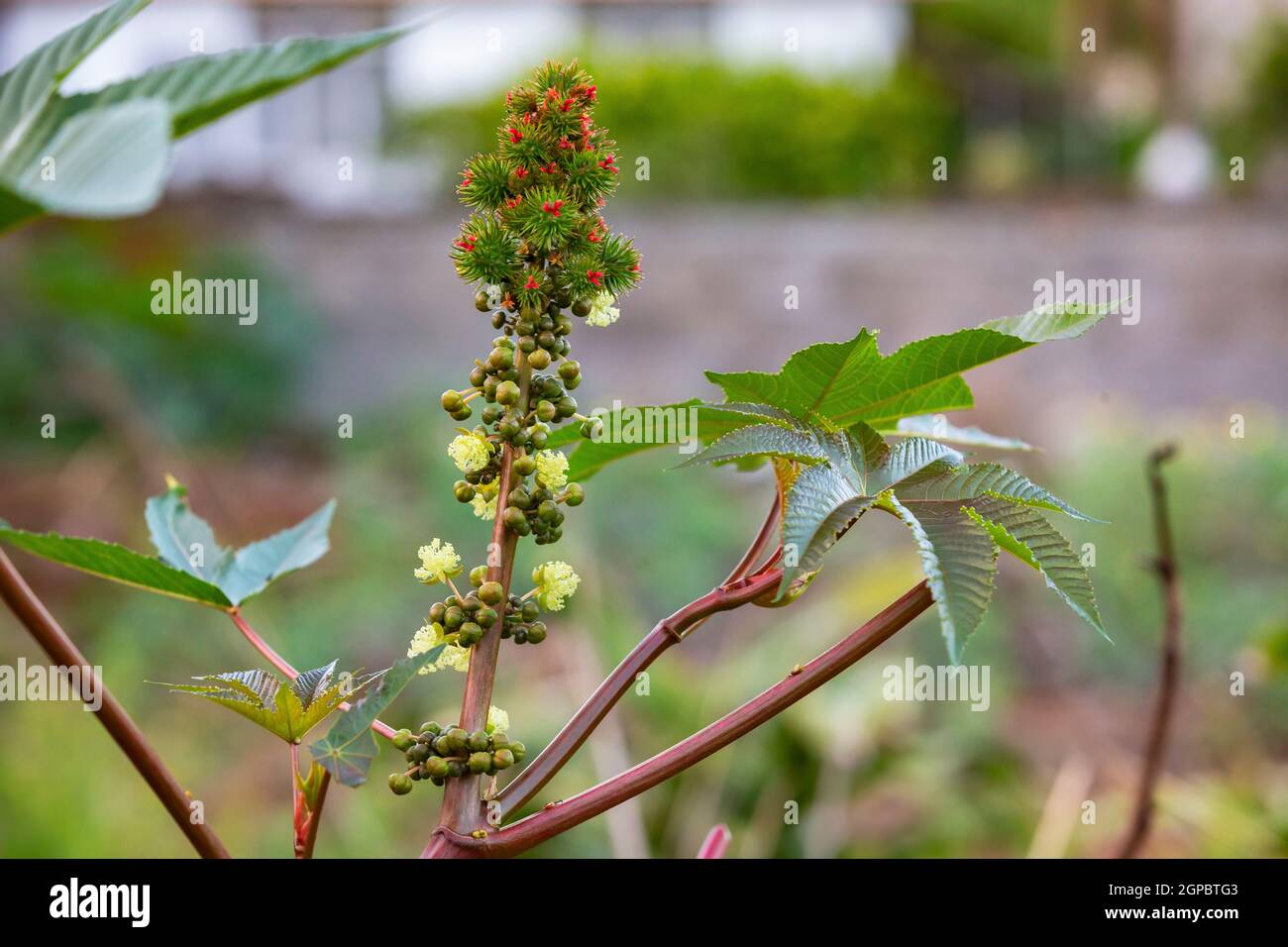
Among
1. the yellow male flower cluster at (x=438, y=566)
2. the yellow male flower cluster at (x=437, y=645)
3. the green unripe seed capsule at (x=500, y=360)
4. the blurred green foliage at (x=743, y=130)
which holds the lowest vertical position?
the yellow male flower cluster at (x=437, y=645)

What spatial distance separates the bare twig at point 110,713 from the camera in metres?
0.31

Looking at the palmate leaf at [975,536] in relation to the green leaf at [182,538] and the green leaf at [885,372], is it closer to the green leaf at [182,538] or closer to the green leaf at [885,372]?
the green leaf at [885,372]

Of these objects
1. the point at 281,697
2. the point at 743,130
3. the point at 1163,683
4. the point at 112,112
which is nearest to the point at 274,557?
the point at 281,697

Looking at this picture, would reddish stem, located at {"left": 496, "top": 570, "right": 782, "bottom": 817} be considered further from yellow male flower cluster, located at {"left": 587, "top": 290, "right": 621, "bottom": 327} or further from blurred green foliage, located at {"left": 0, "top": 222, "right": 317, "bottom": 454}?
blurred green foliage, located at {"left": 0, "top": 222, "right": 317, "bottom": 454}

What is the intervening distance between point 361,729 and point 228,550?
0.17 meters

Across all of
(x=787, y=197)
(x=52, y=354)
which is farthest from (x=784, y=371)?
(x=787, y=197)

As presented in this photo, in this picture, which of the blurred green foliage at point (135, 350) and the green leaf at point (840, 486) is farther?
the blurred green foliage at point (135, 350)

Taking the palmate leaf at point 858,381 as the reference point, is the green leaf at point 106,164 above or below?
above

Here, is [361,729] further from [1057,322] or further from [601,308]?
[1057,322]

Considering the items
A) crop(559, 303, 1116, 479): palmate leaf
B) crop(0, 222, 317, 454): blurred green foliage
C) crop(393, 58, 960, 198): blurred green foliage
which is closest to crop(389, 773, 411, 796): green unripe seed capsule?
crop(559, 303, 1116, 479): palmate leaf

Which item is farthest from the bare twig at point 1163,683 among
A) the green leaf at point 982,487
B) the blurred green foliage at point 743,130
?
the blurred green foliage at point 743,130

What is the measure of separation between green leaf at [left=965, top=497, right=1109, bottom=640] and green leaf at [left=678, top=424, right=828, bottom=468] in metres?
0.05

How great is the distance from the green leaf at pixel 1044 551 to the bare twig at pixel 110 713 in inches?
8.6

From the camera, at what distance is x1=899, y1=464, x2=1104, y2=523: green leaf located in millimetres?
343
